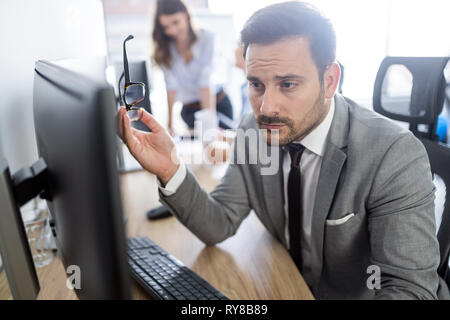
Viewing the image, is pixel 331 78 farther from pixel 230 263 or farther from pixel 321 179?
pixel 230 263

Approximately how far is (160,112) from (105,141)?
69.9 inches

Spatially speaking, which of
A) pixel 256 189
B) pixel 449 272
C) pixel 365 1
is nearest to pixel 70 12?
pixel 256 189

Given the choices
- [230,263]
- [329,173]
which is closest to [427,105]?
[329,173]

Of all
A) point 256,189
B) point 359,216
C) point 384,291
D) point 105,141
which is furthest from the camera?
point 256,189

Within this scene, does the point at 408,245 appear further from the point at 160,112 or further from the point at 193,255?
the point at 160,112

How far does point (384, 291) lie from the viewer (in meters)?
0.76

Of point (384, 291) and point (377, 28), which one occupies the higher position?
point (377, 28)

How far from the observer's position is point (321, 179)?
36.3 inches

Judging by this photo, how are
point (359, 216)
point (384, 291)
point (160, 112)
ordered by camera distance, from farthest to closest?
point (160, 112), point (359, 216), point (384, 291)

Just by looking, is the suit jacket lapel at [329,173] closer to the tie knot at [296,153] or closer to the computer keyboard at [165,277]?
the tie knot at [296,153]

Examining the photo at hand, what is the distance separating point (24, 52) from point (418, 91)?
3.40 feet

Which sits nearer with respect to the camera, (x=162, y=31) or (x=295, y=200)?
(x=295, y=200)

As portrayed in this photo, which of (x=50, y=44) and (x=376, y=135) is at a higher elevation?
(x=50, y=44)

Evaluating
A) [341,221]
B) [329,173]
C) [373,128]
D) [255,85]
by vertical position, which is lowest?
[341,221]
